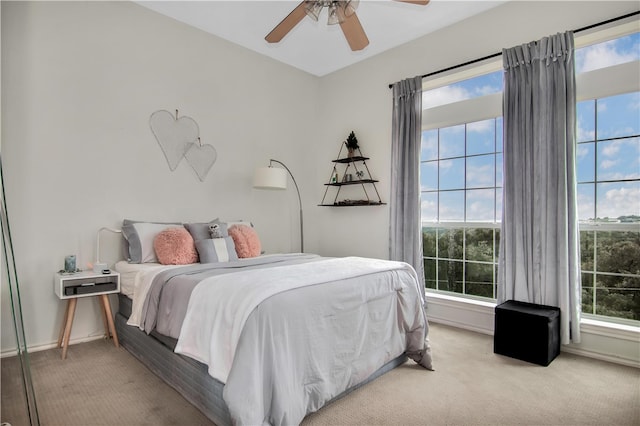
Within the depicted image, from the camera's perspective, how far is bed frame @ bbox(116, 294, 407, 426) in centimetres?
178

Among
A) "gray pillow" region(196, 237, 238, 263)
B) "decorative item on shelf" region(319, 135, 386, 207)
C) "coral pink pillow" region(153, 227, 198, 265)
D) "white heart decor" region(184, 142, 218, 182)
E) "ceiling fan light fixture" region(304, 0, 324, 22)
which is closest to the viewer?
"ceiling fan light fixture" region(304, 0, 324, 22)

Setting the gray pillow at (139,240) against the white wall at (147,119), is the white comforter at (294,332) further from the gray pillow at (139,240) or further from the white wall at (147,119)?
the white wall at (147,119)

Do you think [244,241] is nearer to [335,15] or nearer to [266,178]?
[266,178]

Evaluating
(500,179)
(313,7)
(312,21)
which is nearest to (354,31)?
(313,7)

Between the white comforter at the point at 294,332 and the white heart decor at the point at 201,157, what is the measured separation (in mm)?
1880

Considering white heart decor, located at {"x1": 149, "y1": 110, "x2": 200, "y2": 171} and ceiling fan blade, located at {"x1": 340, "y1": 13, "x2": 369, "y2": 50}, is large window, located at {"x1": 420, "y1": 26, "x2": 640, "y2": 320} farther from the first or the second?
white heart decor, located at {"x1": 149, "y1": 110, "x2": 200, "y2": 171}

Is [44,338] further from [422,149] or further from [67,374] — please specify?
[422,149]

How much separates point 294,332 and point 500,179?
261cm

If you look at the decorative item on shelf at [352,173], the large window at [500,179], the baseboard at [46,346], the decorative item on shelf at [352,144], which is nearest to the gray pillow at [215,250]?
the baseboard at [46,346]

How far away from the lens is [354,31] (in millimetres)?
2586

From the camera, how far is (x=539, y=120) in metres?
2.87

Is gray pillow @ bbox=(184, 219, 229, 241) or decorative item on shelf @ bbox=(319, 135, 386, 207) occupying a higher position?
decorative item on shelf @ bbox=(319, 135, 386, 207)

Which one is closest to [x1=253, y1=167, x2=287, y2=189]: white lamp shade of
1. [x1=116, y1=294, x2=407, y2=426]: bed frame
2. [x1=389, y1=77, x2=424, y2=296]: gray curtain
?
[x1=389, y1=77, x2=424, y2=296]: gray curtain

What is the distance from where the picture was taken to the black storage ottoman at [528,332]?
8.32 ft
